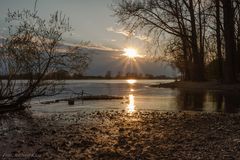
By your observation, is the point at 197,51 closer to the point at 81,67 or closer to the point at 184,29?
the point at 184,29

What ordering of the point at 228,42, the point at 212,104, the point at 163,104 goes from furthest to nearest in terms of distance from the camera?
the point at 228,42 → the point at 163,104 → the point at 212,104

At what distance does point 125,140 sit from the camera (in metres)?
11.1

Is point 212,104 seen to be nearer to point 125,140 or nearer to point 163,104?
point 163,104

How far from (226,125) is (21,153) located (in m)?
7.18

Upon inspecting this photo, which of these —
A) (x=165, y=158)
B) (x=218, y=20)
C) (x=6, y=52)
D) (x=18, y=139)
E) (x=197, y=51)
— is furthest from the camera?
(x=197, y=51)

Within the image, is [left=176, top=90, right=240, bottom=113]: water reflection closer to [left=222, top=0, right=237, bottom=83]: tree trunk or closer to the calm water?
the calm water

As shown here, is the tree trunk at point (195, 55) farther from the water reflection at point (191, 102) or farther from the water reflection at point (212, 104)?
the water reflection at point (212, 104)

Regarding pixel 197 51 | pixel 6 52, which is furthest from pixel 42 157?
pixel 197 51

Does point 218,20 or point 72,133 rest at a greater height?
point 218,20

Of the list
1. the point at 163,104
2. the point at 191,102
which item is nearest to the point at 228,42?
the point at 191,102

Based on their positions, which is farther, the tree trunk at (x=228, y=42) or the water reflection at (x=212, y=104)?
the tree trunk at (x=228, y=42)

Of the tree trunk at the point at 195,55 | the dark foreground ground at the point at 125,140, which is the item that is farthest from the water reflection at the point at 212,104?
the tree trunk at the point at 195,55

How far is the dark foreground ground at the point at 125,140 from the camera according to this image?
9266 millimetres

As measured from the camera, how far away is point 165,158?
8859 mm
